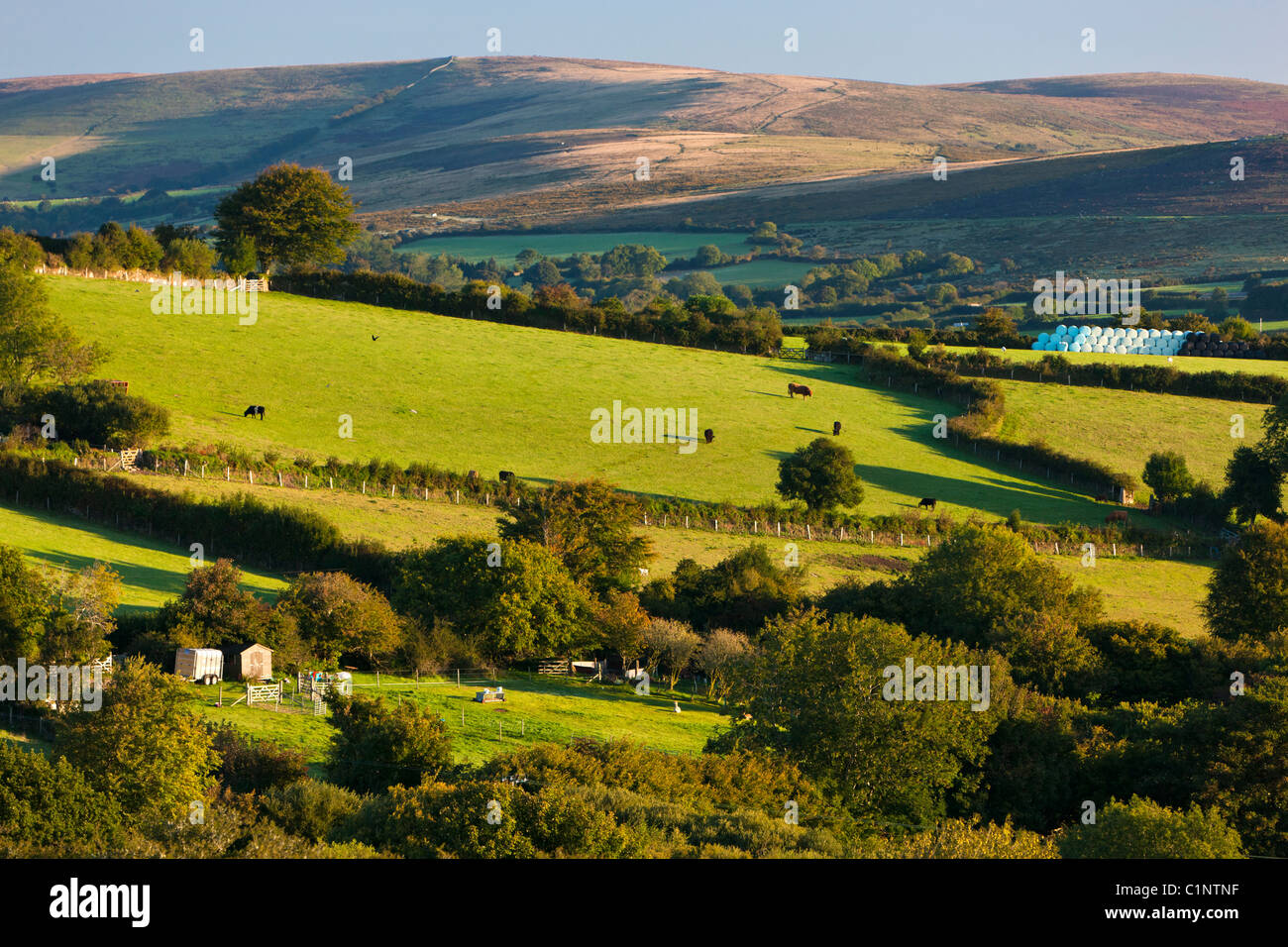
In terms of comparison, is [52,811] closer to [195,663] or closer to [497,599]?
[195,663]

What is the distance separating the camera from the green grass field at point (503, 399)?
74.5 m

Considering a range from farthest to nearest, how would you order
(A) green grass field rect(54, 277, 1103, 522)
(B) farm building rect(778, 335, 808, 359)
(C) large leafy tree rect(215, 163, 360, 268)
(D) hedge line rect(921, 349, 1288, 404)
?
1. (C) large leafy tree rect(215, 163, 360, 268)
2. (B) farm building rect(778, 335, 808, 359)
3. (D) hedge line rect(921, 349, 1288, 404)
4. (A) green grass field rect(54, 277, 1103, 522)

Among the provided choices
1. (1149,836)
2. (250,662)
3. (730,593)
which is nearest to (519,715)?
(250,662)

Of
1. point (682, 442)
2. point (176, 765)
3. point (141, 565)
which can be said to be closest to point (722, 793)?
point (176, 765)

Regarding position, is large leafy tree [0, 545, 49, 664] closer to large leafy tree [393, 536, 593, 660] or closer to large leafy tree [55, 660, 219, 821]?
large leafy tree [55, 660, 219, 821]

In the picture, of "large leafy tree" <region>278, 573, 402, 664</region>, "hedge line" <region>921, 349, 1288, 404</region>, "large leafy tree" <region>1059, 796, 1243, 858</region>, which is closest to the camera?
"large leafy tree" <region>1059, 796, 1243, 858</region>

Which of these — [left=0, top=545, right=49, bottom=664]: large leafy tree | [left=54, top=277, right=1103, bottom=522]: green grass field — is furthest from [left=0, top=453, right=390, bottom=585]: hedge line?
[left=0, top=545, right=49, bottom=664]: large leafy tree

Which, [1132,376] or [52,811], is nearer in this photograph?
[52,811]

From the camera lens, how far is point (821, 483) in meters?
70.7

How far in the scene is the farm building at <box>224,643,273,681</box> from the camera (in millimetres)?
45469

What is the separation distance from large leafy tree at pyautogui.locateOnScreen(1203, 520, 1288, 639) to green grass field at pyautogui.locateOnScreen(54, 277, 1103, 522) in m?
14.8

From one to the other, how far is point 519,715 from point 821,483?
99.2 feet

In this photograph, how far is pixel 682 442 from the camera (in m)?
80.6

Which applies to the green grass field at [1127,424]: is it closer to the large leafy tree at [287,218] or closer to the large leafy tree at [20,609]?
the large leafy tree at [287,218]
